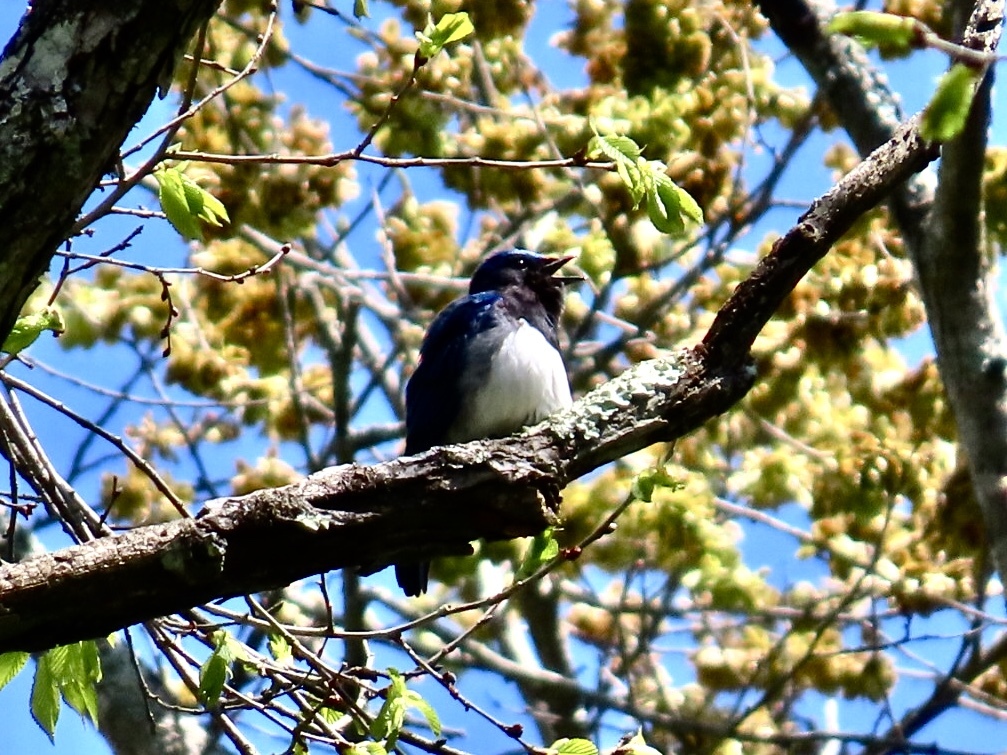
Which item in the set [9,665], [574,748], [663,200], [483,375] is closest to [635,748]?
[574,748]

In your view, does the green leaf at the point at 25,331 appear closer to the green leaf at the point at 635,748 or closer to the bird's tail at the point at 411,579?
the green leaf at the point at 635,748

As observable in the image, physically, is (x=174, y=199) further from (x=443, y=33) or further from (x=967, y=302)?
(x=967, y=302)

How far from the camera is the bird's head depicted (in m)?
6.37

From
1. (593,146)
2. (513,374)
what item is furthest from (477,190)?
(593,146)

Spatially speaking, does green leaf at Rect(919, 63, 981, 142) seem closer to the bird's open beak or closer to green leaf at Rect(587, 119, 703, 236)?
green leaf at Rect(587, 119, 703, 236)

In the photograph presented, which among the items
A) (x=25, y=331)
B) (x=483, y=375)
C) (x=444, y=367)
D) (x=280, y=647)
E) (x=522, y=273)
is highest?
(x=522, y=273)

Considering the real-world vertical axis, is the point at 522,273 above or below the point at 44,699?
above

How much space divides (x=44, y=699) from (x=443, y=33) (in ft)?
5.74

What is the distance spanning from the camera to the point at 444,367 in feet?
19.0

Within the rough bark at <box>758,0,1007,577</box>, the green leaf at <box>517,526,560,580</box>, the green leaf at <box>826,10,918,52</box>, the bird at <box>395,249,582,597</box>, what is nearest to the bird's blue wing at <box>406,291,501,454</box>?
the bird at <box>395,249,582,597</box>

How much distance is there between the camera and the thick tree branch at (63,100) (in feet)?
7.61

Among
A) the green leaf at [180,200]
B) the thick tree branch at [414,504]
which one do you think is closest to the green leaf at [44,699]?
the thick tree branch at [414,504]

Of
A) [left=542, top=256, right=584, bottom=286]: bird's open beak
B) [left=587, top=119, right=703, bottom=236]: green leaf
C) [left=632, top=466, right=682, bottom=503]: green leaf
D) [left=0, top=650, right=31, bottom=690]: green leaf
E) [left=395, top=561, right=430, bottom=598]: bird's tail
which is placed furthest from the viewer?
[left=542, top=256, right=584, bottom=286]: bird's open beak

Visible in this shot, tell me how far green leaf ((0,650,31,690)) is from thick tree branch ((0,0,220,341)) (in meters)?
0.88
